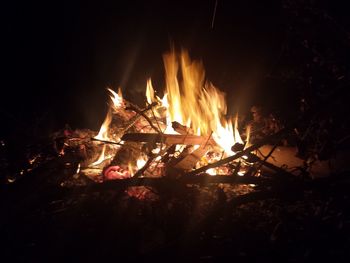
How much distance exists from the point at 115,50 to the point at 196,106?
276 cm

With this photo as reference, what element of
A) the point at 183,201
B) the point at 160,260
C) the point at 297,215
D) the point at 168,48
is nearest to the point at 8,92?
the point at 168,48

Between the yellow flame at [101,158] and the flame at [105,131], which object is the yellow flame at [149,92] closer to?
the flame at [105,131]

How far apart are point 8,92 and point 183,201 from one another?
193 inches

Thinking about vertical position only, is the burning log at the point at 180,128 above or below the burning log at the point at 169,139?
above

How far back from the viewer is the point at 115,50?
20.3 ft

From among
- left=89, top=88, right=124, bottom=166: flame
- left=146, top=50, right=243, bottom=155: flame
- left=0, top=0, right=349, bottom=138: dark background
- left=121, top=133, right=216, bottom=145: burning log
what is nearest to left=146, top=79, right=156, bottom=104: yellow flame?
left=146, top=50, right=243, bottom=155: flame

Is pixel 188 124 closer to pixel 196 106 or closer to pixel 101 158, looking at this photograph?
pixel 196 106

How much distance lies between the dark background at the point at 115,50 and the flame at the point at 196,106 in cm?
127

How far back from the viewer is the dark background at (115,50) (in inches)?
225

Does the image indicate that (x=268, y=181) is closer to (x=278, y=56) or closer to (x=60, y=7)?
(x=278, y=56)

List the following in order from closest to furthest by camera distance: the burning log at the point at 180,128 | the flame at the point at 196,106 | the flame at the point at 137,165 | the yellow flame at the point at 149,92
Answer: the flame at the point at 137,165 → the burning log at the point at 180,128 → the flame at the point at 196,106 → the yellow flame at the point at 149,92

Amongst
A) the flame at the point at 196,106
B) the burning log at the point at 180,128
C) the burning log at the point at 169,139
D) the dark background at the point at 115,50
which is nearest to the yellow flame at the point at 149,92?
the flame at the point at 196,106

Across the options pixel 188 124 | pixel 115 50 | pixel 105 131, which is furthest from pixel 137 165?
pixel 115 50

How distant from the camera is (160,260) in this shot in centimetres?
234
